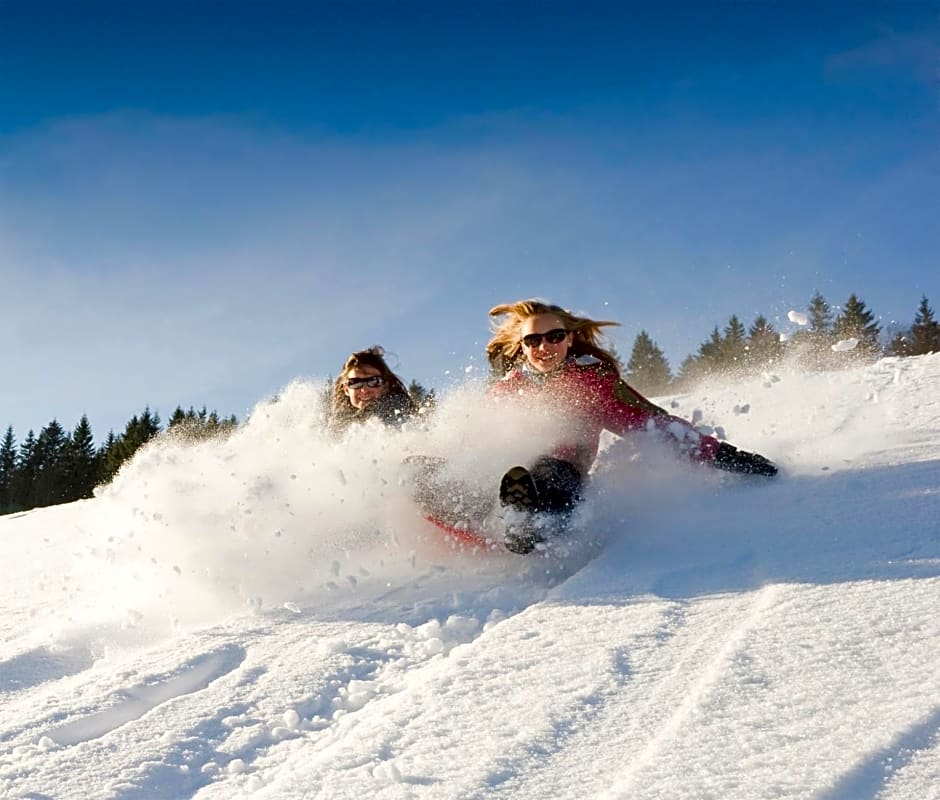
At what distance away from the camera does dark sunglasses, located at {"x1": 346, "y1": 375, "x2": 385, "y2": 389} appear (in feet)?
17.0

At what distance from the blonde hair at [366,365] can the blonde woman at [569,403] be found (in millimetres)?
837

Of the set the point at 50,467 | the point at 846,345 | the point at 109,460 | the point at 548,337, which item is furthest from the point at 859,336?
the point at 50,467

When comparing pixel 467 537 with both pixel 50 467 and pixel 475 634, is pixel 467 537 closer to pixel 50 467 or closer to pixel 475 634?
pixel 475 634

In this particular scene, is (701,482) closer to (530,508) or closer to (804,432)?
(530,508)

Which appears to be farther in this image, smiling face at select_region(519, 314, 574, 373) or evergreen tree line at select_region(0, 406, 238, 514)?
evergreen tree line at select_region(0, 406, 238, 514)

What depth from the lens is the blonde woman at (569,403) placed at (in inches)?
134

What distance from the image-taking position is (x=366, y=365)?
5.24m

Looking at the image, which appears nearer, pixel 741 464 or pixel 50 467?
pixel 741 464

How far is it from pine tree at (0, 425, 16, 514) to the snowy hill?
55113mm

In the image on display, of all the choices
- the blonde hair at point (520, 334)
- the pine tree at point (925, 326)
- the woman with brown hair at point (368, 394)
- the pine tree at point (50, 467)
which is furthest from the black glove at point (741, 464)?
the pine tree at point (50, 467)

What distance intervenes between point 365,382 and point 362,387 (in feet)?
0.14

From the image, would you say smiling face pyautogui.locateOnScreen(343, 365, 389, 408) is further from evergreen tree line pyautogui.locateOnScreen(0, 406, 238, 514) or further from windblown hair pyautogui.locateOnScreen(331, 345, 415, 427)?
Result: evergreen tree line pyautogui.locateOnScreen(0, 406, 238, 514)

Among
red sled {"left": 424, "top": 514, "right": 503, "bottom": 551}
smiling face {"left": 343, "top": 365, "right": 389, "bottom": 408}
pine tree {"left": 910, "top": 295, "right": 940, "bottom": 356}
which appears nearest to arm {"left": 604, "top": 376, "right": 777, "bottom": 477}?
red sled {"left": 424, "top": 514, "right": 503, "bottom": 551}

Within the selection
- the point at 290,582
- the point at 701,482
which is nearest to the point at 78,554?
the point at 290,582
